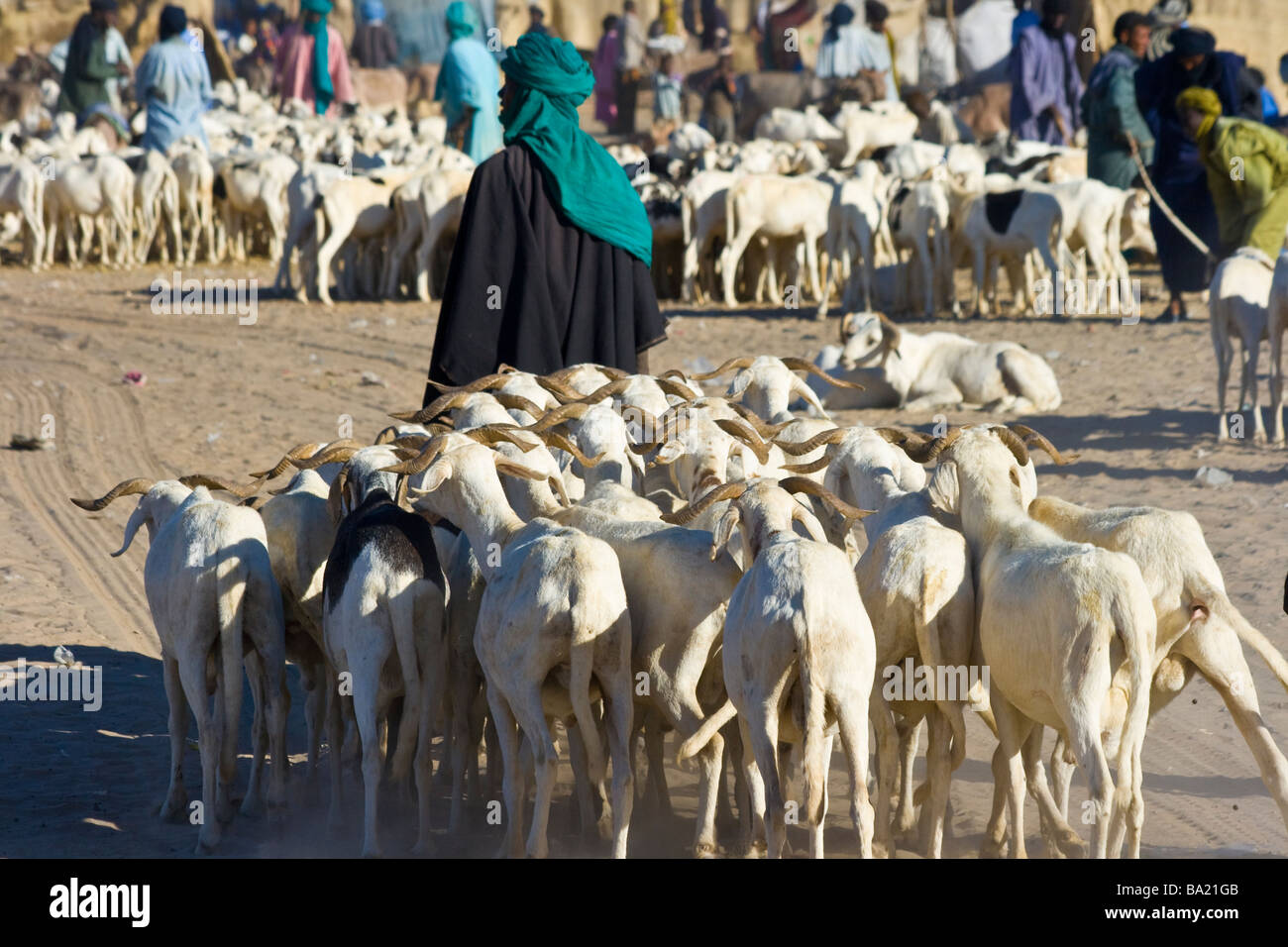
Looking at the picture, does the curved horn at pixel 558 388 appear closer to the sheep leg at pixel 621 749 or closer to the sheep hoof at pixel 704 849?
the sheep leg at pixel 621 749

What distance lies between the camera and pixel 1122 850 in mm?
4590

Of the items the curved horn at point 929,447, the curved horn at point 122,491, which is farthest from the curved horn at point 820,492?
the curved horn at point 122,491

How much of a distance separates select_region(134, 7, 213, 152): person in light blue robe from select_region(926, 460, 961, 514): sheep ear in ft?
56.3

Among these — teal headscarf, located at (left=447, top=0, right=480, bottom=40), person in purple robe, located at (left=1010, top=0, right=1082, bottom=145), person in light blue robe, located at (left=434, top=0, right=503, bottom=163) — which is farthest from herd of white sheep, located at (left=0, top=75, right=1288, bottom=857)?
person in purple robe, located at (left=1010, top=0, right=1082, bottom=145)

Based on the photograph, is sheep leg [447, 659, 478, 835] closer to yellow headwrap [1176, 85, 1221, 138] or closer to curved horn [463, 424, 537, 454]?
curved horn [463, 424, 537, 454]

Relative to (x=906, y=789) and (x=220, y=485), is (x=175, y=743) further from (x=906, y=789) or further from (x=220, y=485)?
(x=906, y=789)

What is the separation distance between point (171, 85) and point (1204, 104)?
13.0 m

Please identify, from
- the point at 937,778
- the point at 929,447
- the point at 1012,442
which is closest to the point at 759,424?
the point at 929,447

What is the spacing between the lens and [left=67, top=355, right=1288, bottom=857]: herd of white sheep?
4.59m

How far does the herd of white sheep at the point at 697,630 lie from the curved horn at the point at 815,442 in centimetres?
11

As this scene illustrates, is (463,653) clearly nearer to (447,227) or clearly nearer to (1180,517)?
(1180,517)

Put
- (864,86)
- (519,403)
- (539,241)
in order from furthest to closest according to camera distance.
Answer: (864,86)
(539,241)
(519,403)

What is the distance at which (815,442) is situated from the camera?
614 centimetres

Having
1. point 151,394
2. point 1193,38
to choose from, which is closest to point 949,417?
point 1193,38
